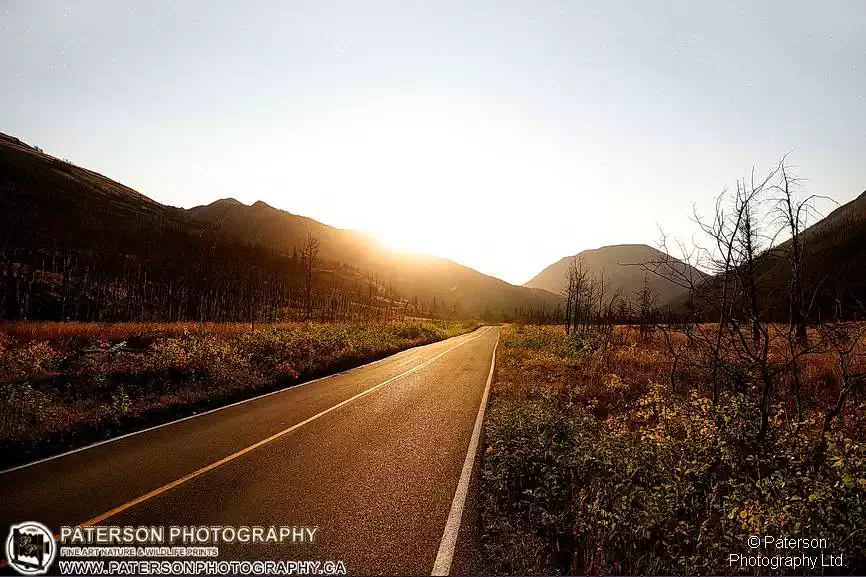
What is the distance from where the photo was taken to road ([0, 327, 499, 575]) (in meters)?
4.39

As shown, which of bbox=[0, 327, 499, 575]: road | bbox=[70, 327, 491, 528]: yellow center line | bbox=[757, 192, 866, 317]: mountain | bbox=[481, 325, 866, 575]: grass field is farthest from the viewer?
bbox=[757, 192, 866, 317]: mountain

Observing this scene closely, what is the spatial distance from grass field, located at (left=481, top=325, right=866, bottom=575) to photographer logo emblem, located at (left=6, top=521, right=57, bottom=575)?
4.55 meters

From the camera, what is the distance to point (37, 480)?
575cm

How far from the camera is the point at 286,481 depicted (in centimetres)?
587

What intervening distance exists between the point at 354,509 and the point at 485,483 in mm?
2044

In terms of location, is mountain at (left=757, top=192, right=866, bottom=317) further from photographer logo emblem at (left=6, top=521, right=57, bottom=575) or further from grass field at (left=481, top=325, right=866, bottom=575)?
photographer logo emblem at (left=6, top=521, right=57, bottom=575)

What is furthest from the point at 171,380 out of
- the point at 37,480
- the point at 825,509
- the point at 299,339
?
the point at 825,509

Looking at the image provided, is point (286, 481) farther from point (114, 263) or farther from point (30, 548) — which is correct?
point (114, 263)

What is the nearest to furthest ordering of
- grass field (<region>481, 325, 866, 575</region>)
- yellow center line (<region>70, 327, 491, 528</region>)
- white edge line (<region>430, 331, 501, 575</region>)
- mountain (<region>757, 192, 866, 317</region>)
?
1. grass field (<region>481, 325, 866, 575</region>)
2. white edge line (<region>430, 331, 501, 575</region>)
3. yellow center line (<region>70, 327, 491, 528</region>)
4. mountain (<region>757, 192, 866, 317</region>)

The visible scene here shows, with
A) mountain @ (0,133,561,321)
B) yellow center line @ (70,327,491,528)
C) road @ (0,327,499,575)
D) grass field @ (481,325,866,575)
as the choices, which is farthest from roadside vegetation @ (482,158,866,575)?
mountain @ (0,133,561,321)

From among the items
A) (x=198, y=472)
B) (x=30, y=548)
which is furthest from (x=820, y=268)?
(x=30, y=548)

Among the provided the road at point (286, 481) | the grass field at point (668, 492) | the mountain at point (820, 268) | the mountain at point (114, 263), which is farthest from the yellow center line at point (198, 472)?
the mountain at point (114, 263)

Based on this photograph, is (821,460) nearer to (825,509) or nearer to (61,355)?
(825,509)

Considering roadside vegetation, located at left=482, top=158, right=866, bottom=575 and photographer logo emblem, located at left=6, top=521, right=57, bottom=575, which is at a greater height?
roadside vegetation, located at left=482, top=158, right=866, bottom=575
